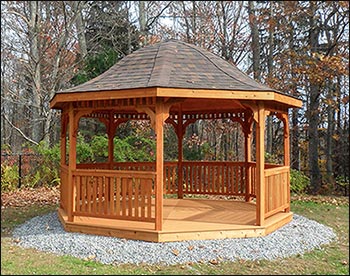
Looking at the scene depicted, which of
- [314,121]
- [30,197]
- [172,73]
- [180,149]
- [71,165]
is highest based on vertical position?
[172,73]

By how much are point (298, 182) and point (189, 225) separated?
7352 millimetres

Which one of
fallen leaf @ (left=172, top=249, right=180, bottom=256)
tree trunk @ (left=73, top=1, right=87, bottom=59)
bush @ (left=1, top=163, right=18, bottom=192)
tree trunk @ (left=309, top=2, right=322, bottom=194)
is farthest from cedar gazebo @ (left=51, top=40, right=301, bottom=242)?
tree trunk @ (left=73, top=1, right=87, bottom=59)

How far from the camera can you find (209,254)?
563 centimetres

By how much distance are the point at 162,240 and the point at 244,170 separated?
449cm

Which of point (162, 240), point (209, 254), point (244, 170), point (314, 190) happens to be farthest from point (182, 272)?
point (314, 190)

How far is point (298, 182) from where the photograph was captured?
13086 mm

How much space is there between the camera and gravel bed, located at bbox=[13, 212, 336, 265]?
550 centimetres

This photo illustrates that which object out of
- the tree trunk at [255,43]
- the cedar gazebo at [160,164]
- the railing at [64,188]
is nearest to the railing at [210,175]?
the cedar gazebo at [160,164]

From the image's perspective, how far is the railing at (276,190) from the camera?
7.14 m

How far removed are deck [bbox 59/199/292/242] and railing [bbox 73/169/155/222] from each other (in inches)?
8.2

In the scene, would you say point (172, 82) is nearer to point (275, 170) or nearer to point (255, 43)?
point (275, 170)

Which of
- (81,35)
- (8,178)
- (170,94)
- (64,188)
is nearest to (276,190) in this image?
(170,94)

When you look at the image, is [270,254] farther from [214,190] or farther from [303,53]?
[303,53]

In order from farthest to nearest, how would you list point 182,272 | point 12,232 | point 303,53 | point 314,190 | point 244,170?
1. point 303,53
2. point 314,190
3. point 244,170
4. point 12,232
5. point 182,272
